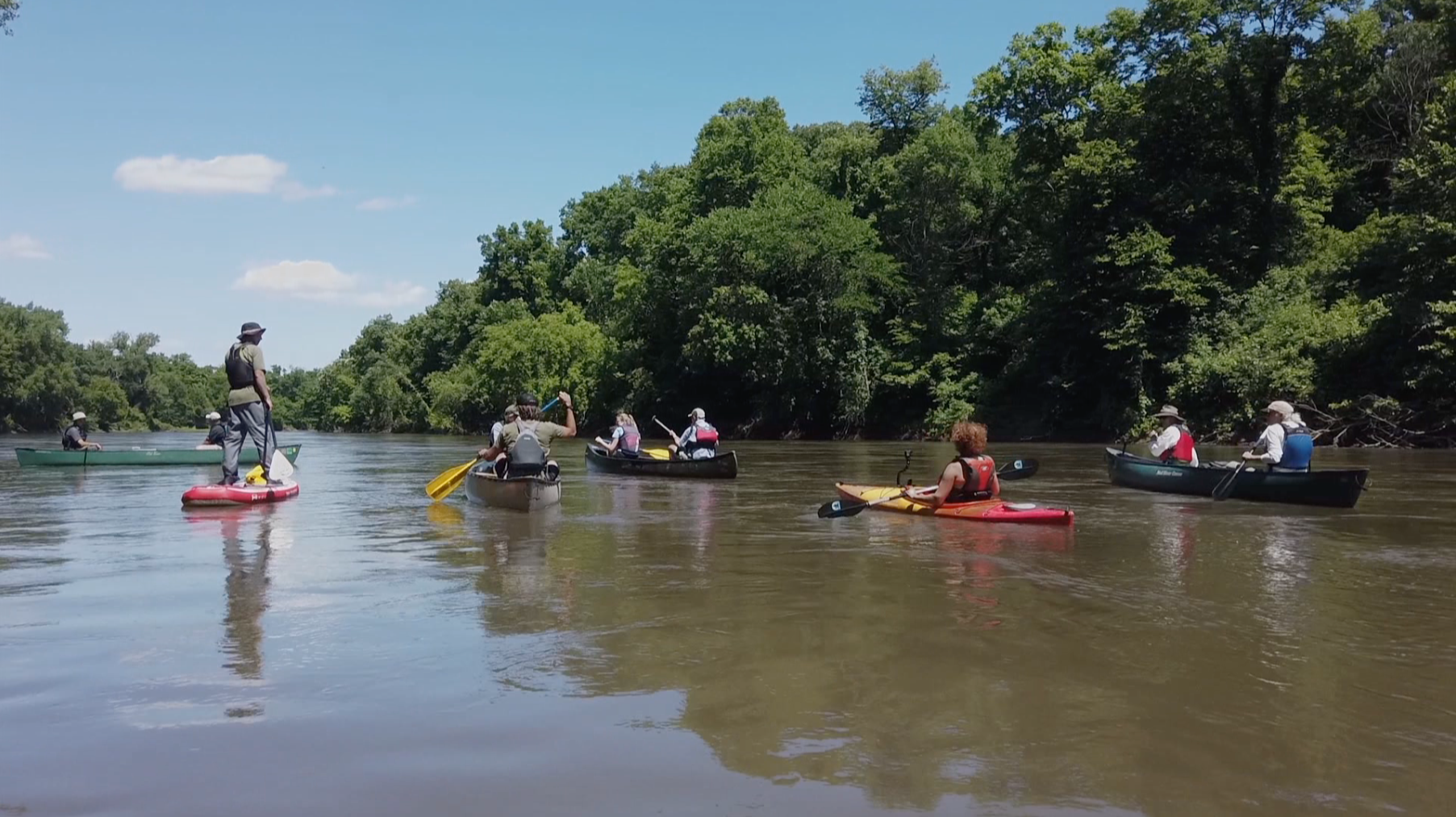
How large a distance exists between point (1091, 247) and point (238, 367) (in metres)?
32.7


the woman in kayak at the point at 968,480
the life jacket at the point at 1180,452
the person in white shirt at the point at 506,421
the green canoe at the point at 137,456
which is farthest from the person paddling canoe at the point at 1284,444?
the green canoe at the point at 137,456

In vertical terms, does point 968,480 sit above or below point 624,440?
below

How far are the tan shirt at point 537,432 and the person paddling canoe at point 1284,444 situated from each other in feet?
30.3

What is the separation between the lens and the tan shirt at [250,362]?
12.3m

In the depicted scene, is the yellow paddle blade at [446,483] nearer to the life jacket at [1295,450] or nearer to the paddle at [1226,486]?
the paddle at [1226,486]

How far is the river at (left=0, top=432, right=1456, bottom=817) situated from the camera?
3752 mm

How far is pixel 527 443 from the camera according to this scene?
1320cm

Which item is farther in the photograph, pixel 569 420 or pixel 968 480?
pixel 569 420

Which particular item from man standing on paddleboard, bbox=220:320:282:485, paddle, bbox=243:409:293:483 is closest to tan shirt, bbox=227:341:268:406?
man standing on paddleboard, bbox=220:320:282:485

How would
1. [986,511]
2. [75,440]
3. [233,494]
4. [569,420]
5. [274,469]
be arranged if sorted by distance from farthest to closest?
[75,440] → [569,420] → [274,469] → [233,494] → [986,511]

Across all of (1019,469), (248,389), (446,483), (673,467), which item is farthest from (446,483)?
(1019,469)

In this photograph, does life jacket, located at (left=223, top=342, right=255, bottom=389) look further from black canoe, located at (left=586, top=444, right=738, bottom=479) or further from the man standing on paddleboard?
black canoe, located at (left=586, top=444, right=738, bottom=479)

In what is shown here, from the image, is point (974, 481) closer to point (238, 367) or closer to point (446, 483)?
point (446, 483)

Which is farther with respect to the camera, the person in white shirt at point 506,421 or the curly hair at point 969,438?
the person in white shirt at point 506,421
